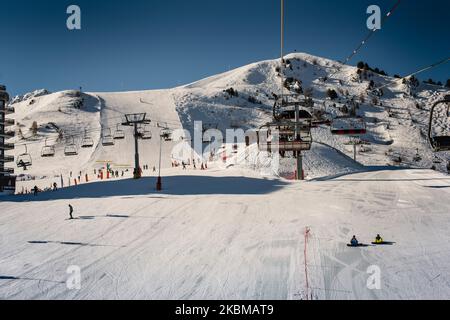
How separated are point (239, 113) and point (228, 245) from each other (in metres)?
61.0

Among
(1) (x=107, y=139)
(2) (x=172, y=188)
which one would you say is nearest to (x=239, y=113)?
(1) (x=107, y=139)

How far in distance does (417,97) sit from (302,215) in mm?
90169

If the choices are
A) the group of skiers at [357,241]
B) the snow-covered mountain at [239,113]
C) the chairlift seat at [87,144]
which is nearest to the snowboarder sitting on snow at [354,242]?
the group of skiers at [357,241]

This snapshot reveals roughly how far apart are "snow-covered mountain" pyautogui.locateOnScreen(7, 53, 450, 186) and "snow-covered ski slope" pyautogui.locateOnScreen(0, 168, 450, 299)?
715 inches

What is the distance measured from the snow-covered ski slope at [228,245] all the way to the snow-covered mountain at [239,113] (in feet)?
59.6

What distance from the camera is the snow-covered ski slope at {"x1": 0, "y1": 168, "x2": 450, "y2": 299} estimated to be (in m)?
8.96

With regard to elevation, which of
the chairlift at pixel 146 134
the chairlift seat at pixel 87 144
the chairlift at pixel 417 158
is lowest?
the chairlift at pixel 417 158

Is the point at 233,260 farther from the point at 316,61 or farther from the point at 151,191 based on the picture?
the point at 316,61

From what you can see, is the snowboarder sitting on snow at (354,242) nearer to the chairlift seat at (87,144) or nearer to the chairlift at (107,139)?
the chairlift at (107,139)

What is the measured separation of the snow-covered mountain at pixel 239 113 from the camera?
4809 cm

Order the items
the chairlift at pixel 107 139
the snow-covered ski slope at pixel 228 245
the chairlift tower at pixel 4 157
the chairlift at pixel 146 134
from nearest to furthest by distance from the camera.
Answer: the snow-covered ski slope at pixel 228 245 < the chairlift tower at pixel 4 157 < the chairlift at pixel 146 134 < the chairlift at pixel 107 139

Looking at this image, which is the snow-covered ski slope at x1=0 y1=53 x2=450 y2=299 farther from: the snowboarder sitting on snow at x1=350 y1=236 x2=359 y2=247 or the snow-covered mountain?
the snow-covered mountain

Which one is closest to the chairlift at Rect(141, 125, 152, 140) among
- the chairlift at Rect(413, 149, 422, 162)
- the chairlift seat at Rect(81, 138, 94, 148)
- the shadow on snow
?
the shadow on snow
